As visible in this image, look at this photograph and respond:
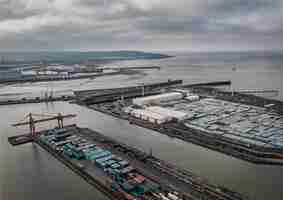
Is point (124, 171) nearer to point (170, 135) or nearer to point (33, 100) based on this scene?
point (170, 135)

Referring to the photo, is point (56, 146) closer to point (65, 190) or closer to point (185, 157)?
point (65, 190)

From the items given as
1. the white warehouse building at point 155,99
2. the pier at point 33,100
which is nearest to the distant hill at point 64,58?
the pier at point 33,100

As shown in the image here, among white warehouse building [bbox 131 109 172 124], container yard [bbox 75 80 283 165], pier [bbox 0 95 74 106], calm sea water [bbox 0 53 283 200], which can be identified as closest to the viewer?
calm sea water [bbox 0 53 283 200]

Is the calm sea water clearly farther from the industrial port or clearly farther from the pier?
the pier

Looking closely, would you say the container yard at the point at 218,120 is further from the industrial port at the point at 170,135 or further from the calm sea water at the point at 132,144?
the calm sea water at the point at 132,144

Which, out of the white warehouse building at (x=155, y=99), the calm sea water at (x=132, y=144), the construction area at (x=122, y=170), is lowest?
the calm sea water at (x=132, y=144)

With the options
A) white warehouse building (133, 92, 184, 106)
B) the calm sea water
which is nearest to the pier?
white warehouse building (133, 92, 184, 106)
